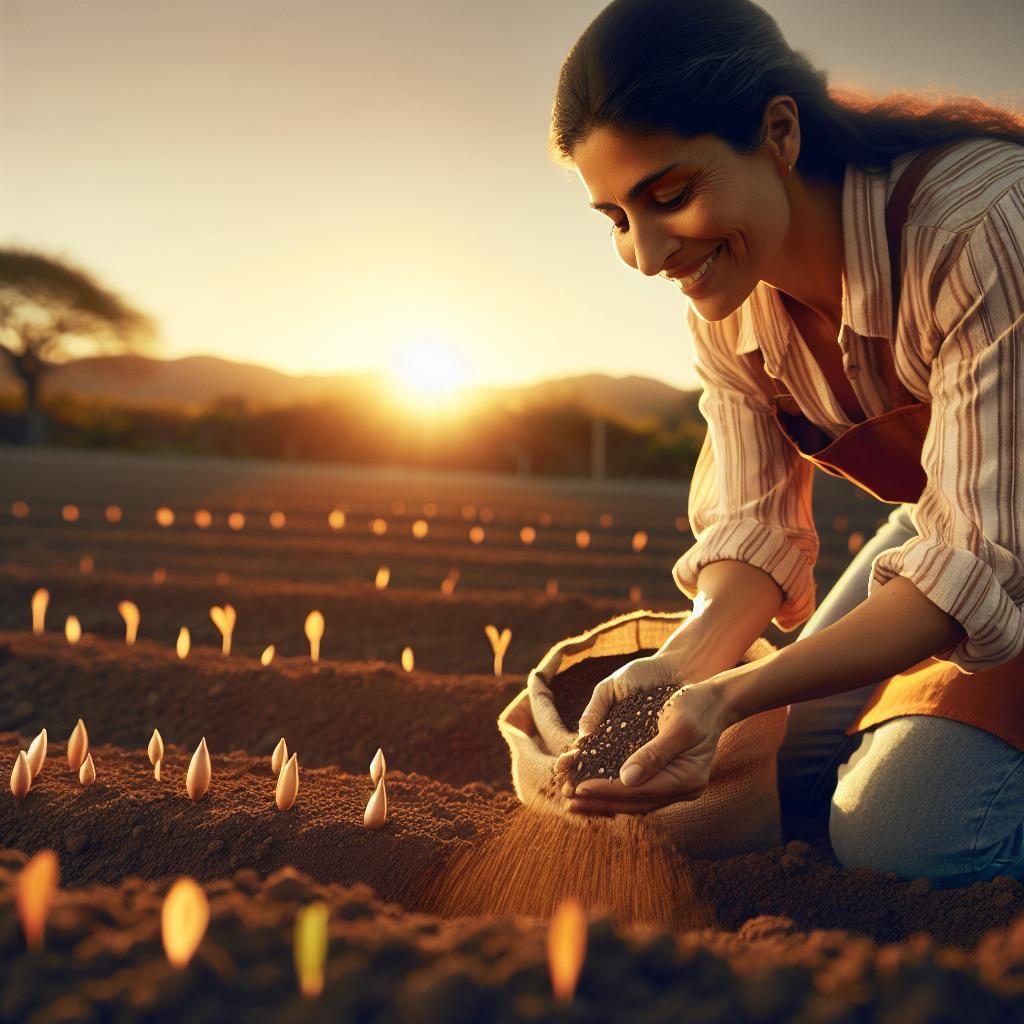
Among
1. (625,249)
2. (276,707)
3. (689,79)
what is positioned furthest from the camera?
(276,707)

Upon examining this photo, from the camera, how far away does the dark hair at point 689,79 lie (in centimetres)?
165

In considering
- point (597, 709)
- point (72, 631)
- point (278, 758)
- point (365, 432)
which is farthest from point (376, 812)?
point (365, 432)

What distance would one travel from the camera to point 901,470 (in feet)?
7.28

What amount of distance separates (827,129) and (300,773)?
1.73 m

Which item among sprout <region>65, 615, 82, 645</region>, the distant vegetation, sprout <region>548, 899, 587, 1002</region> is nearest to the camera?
sprout <region>548, 899, 587, 1002</region>

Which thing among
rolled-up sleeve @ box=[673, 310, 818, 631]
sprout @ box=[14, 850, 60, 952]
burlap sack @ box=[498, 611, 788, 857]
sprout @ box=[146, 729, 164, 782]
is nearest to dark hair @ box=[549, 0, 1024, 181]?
rolled-up sleeve @ box=[673, 310, 818, 631]

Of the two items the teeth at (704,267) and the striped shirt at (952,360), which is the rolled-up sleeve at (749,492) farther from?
the teeth at (704,267)

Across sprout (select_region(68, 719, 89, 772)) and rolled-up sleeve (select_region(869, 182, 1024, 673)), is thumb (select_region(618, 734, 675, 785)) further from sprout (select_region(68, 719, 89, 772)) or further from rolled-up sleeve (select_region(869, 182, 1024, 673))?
sprout (select_region(68, 719, 89, 772))

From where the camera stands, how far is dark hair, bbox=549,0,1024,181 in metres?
1.65

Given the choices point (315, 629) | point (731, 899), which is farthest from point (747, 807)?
point (315, 629)

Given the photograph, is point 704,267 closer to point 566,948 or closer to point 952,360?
point 952,360

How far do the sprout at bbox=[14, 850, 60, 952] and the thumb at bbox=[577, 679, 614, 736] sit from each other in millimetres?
1050

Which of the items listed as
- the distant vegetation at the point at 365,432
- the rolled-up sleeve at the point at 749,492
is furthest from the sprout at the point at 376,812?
the distant vegetation at the point at 365,432

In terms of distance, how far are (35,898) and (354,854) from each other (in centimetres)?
97
